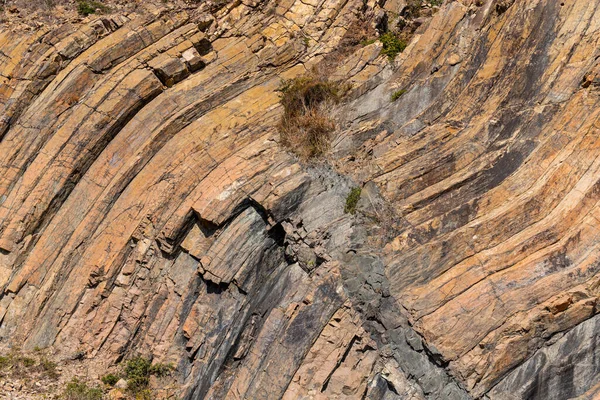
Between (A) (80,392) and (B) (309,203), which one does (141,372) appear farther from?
(B) (309,203)

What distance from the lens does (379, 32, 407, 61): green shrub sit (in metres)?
13.4

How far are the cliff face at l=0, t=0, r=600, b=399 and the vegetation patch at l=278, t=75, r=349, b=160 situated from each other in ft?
0.92

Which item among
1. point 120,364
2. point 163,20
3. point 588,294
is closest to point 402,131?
point 588,294

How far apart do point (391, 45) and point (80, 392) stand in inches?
379

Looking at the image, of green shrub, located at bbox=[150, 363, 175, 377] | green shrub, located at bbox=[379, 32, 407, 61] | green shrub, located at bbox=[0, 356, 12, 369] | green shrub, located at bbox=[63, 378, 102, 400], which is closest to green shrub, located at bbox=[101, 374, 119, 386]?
green shrub, located at bbox=[63, 378, 102, 400]

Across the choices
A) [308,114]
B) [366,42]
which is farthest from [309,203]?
[366,42]

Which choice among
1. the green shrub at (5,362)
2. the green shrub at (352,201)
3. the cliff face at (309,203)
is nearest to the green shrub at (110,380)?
the cliff face at (309,203)

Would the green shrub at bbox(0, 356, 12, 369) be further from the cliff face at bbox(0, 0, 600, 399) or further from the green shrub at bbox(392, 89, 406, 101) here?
the green shrub at bbox(392, 89, 406, 101)

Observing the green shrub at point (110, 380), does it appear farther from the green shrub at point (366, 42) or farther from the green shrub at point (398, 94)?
the green shrub at point (366, 42)

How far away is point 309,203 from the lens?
11.6 meters

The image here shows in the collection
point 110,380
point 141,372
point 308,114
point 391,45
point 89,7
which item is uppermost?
point 391,45

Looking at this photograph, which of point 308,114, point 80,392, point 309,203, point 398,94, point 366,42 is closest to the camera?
point 80,392

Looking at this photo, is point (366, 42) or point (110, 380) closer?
point (110, 380)

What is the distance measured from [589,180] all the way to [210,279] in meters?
7.05
